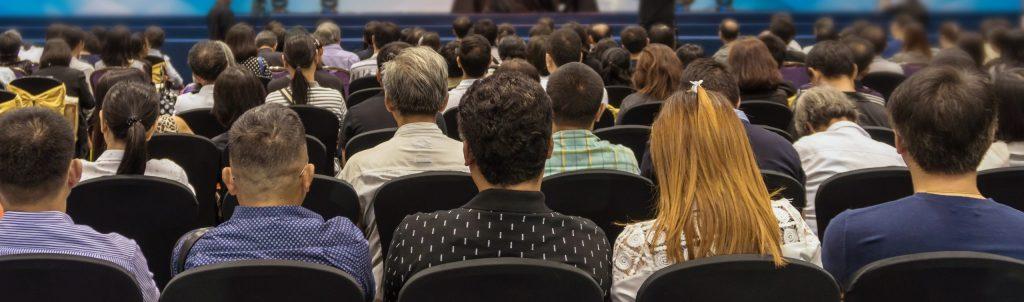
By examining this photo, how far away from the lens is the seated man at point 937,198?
6.77ft

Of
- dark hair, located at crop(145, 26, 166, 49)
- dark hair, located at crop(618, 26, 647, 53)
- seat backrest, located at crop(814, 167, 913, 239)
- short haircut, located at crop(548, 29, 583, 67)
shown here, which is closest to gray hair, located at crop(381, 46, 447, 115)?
seat backrest, located at crop(814, 167, 913, 239)

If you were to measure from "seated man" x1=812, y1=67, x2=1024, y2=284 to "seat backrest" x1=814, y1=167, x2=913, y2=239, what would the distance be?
2.22 feet

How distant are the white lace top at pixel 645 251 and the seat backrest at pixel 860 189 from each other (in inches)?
31.1

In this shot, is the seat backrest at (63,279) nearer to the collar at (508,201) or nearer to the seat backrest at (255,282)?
the seat backrest at (255,282)

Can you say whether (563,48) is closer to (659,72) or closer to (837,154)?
(659,72)

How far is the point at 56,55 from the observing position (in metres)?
6.79

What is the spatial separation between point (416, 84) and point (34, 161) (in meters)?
1.48

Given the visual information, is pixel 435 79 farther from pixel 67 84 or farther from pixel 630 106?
pixel 67 84

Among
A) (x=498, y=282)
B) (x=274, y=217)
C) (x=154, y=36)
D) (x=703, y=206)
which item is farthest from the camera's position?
(x=154, y=36)

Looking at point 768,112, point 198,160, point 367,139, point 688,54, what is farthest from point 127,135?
point 688,54

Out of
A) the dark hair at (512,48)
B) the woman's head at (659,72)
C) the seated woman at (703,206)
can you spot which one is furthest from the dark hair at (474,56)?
the seated woman at (703,206)

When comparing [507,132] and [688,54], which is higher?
[507,132]

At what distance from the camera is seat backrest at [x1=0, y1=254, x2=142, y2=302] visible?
1807 millimetres

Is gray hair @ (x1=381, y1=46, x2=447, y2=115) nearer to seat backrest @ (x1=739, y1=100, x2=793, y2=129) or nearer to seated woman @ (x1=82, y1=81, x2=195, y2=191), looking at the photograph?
seated woman @ (x1=82, y1=81, x2=195, y2=191)
